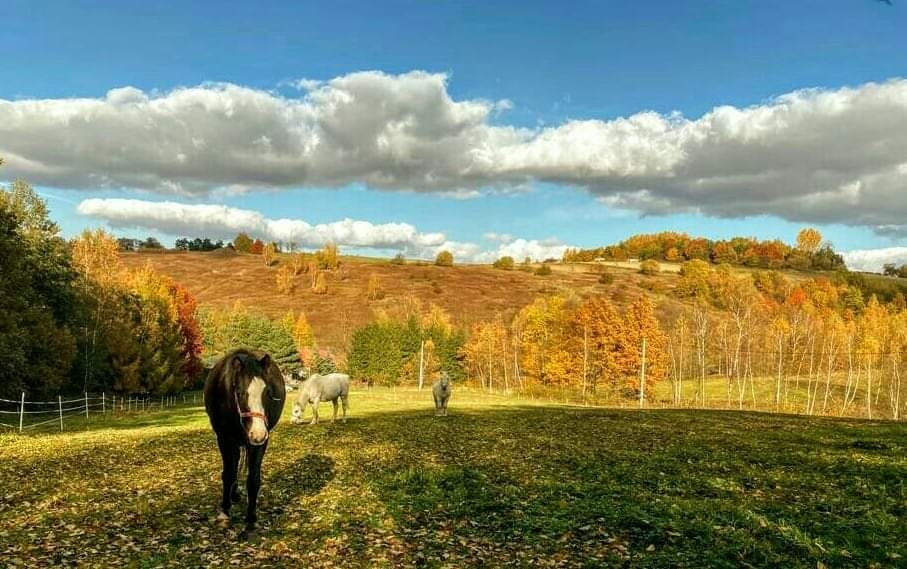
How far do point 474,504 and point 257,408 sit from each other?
723 cm

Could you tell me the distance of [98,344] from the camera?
60.3 m

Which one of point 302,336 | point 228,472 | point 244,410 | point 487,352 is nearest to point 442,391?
point 228,472

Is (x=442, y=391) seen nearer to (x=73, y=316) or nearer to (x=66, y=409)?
(x=66, y=409)

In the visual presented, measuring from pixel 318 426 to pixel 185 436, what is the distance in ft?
26.4

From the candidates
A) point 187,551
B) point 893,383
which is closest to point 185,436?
point 187,551

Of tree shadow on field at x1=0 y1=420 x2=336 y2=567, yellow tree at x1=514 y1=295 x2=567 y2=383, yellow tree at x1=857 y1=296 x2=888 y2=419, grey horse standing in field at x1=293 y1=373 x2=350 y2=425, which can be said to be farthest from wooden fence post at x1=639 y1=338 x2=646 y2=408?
tree shadow on field at x1=0 y1=420 x2=336 y2=567

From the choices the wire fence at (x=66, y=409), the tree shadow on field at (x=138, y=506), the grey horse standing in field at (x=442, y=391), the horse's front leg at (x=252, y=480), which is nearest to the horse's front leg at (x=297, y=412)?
the grey horse standing in field at (x=442, y=391)

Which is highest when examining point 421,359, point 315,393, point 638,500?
point 638,500

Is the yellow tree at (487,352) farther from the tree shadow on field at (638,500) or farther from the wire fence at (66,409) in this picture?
the tree shadow on field at (638,500)

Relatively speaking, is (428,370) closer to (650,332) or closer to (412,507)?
(650,332)

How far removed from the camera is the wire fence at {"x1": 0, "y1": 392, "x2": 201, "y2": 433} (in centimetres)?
3781

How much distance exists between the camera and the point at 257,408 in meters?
11.6

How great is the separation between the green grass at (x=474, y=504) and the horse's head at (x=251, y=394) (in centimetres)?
253

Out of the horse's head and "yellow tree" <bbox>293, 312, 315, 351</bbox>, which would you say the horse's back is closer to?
the horse's head
